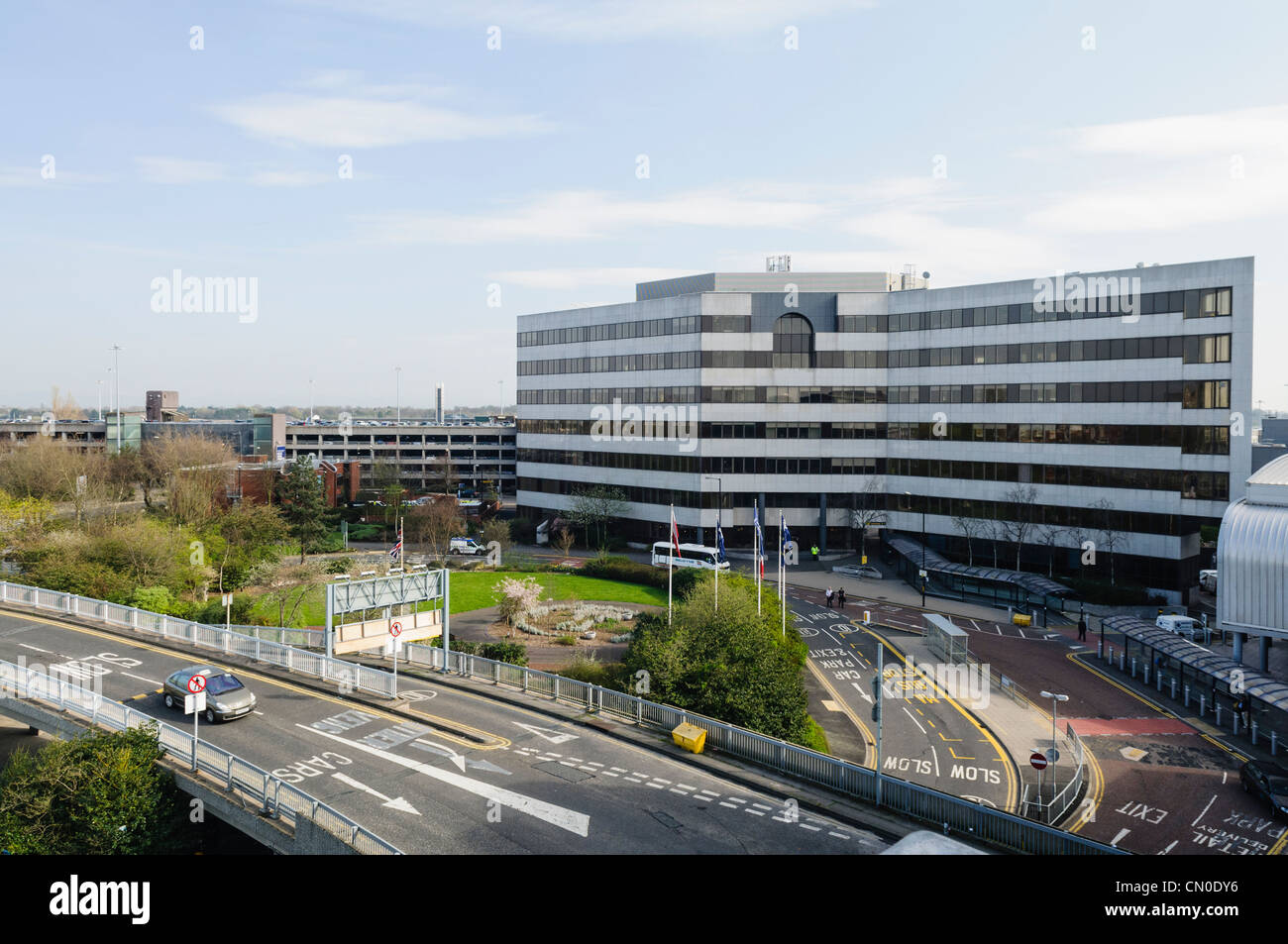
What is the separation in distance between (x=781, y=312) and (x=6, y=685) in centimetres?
5615

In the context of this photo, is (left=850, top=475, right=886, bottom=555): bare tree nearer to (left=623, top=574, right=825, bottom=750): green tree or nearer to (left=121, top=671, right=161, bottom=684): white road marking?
(left=623, top=574, right=825, bottom=750): green tree

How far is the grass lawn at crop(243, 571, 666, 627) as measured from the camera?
146 ft

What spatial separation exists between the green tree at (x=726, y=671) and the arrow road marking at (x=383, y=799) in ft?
31.4

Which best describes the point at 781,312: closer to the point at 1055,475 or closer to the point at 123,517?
the point at 1055,475

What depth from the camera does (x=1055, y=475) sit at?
5925cm

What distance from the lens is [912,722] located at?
3128 cm

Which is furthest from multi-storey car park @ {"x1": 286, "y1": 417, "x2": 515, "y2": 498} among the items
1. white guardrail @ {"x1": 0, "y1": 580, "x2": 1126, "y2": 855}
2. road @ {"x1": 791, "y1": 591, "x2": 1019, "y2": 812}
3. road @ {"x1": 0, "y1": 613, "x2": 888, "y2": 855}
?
road @ {"x1": 0, "y1": 613, "x2": 888, "y2": 855}

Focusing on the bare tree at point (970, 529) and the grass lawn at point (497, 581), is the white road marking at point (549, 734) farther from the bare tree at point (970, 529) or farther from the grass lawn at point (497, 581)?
the bare tree at point (970, 529)

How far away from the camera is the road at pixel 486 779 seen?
16922mm

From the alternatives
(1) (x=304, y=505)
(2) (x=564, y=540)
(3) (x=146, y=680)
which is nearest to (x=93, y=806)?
(3) (x=146, y=680)

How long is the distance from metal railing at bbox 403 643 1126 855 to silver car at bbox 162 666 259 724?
22.2ft

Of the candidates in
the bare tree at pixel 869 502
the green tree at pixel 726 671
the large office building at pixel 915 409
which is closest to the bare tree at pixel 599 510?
the large office building at pixel 915 409

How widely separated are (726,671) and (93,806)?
16.9 meters
